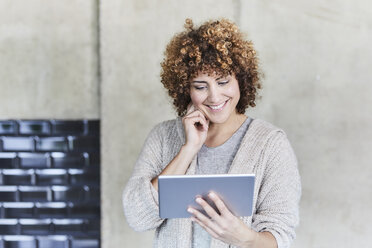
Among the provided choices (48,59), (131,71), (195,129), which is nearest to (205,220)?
(195,129)

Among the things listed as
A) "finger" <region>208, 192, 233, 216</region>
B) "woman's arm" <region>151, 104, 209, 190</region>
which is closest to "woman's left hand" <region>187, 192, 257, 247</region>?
"finger" <region>208, 192, 233, 216</region>

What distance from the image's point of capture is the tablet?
1347 mm

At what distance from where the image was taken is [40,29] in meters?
2.94

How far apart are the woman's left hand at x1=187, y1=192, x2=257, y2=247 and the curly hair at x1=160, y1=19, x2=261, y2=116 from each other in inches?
21.9

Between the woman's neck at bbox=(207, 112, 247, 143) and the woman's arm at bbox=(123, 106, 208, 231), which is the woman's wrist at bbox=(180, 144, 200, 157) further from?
the woman's neck at bbox=(207, 112, 247, 143)

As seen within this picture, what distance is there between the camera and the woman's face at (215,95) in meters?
1.74

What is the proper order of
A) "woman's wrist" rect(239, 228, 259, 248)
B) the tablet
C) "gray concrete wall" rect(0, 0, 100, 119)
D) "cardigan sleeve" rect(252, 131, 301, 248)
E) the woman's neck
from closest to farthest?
the tablet < "woman's wrist" rect(239, 228, 259, 248) < "cardigan sleeve" rect(252, 131, 301, 248) < the woman's neck < "gray concrete wall" rect(0, 0, 100, 119)

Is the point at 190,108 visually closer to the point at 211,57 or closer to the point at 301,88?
the point at 211,57

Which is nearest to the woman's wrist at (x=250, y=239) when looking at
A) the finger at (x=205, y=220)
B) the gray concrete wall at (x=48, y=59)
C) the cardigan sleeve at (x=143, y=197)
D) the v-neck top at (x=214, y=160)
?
the finger at (x=205, y=220)

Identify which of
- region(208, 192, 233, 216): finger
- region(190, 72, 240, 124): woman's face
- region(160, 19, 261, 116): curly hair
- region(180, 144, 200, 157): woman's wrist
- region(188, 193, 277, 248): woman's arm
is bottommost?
region(188, 193, 277, 248): woman's arm

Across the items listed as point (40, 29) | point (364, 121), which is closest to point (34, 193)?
point (40, 29)

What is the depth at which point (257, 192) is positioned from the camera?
170cm

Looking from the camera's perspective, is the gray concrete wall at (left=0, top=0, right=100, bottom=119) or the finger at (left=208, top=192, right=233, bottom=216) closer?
the finger at (left=208, top=192, right=233, bottom=216)

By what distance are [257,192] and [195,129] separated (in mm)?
341
